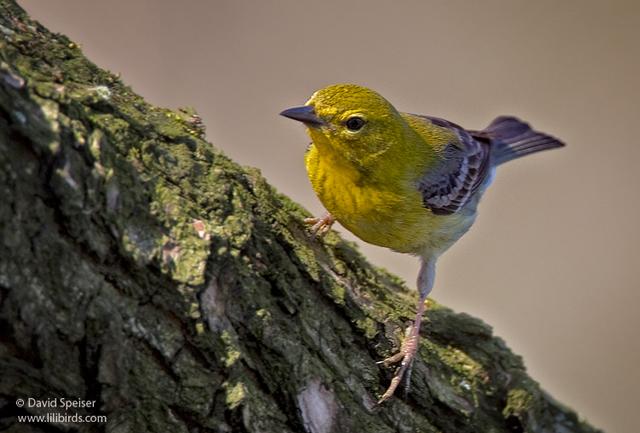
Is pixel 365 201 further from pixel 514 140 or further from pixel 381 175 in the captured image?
pixel 514 140

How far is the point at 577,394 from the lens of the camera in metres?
8.27

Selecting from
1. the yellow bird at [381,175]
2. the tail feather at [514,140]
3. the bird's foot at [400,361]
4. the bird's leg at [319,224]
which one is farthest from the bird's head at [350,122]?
the tail feather at [514,140]

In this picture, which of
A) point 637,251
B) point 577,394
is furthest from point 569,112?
point 577,394

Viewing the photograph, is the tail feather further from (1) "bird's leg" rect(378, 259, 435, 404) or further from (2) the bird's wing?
(1) "bird's leg" rect(378, 259, 435, 404)

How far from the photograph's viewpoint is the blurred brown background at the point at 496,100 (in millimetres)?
8680

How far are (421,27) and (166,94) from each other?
3378 millimetres

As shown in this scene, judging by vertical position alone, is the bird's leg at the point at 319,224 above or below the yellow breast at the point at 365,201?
below

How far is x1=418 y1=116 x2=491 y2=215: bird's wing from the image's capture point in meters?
4.76

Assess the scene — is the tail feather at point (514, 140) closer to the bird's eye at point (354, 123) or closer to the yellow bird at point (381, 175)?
the yellow bird at point (381, 175)

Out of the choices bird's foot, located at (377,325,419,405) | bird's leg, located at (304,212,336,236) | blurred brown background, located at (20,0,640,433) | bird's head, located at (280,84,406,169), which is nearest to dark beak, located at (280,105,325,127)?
bird's head, located at (280,84,406,169)

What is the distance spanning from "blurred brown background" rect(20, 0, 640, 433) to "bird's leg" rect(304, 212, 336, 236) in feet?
14.1

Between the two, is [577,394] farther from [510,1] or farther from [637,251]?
[510,1]

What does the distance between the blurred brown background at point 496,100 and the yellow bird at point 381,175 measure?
349 centimetres

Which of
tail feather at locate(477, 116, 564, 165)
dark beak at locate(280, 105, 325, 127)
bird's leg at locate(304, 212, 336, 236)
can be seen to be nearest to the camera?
bird's leg at locate(304, 212, 336, 236)
